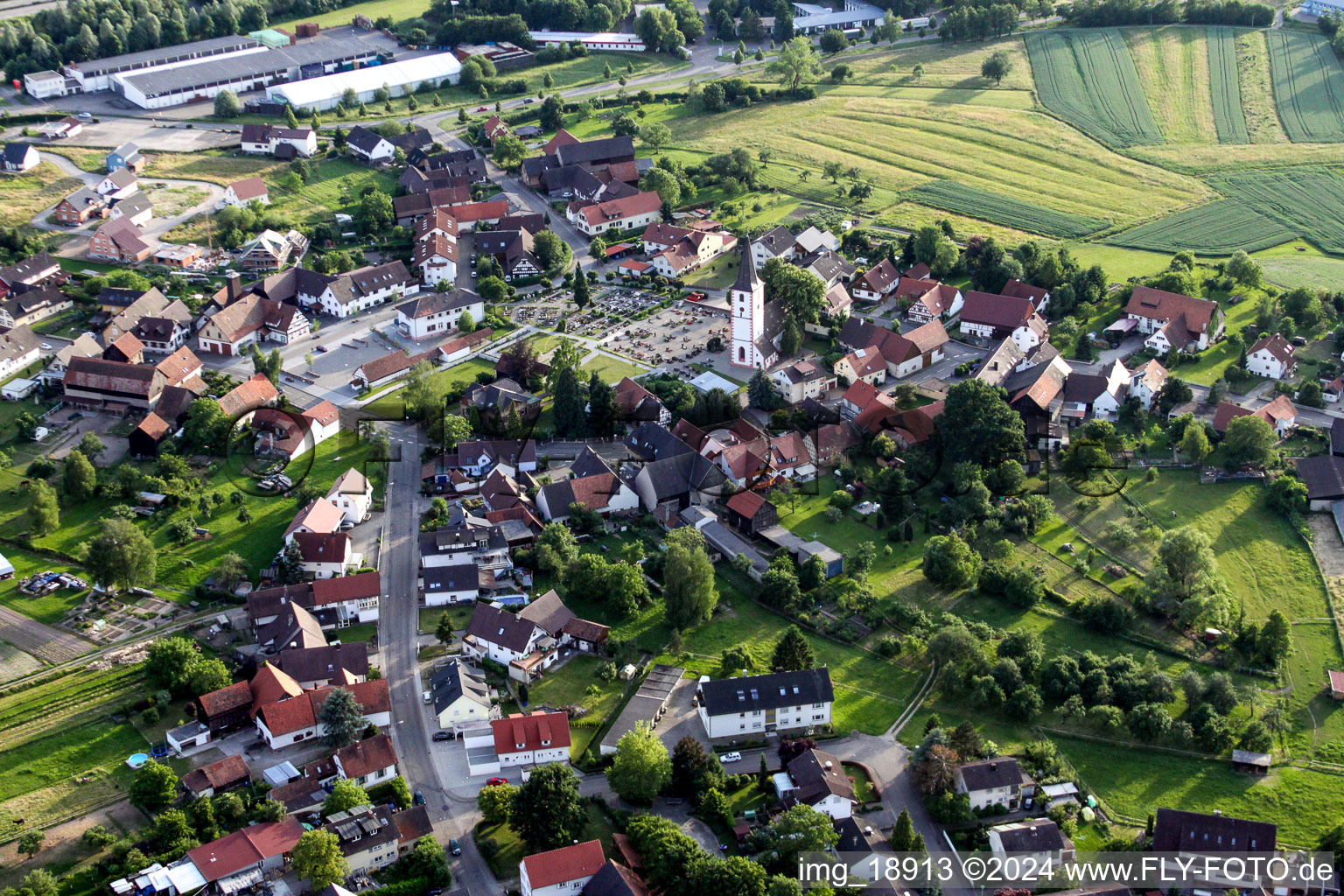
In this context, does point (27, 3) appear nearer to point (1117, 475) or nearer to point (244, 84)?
point (244, 84)

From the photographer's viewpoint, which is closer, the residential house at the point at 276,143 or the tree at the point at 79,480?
the tree at the point at 79,480

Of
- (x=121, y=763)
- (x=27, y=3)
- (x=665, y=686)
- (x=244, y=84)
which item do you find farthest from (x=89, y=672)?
(x=27, y=3)

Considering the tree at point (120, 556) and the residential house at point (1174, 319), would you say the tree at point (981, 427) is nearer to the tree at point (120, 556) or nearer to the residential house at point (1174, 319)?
the residential house at point (1174, 319)

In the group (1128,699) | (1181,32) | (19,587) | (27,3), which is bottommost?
(1128,699)

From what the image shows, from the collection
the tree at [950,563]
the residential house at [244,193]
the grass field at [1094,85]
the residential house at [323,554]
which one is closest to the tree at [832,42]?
the grass field at [1094,85]

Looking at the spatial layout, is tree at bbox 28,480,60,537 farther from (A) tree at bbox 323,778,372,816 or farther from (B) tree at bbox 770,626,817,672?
(B) tree at bbox 770,626,817,672

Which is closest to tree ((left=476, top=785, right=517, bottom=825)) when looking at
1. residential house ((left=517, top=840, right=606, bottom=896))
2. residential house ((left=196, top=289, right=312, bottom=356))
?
residential house ((left=517, top=840, right=606, bottom=896))

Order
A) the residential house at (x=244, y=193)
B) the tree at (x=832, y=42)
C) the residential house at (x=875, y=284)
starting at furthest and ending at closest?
the tree at (x=832, y=42) → the residential house at (x=244, y=193) → the residential house at (x=875, y=284)
